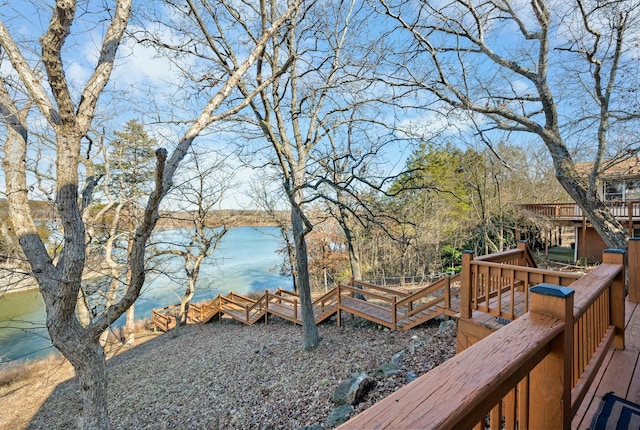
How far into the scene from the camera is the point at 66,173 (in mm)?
3215

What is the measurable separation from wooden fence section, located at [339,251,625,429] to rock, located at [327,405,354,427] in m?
2.58

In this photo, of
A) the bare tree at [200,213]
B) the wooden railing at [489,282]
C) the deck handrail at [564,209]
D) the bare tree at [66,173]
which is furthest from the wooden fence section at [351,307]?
the deck handrail at [564,209]

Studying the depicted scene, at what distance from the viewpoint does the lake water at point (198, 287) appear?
1100 centimetres

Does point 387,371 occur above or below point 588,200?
below

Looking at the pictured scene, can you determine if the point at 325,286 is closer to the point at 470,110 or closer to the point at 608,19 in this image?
the point at 470,110

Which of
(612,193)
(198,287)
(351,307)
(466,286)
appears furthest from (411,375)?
(612,193)

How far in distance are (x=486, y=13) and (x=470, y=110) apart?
2.48 metres

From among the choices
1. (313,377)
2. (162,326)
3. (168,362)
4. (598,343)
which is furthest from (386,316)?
(162,326)

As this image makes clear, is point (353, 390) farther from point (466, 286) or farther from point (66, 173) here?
point (66, 173)

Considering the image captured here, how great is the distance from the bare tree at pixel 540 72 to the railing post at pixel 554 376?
19.3 ft

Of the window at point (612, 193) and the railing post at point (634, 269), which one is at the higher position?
the window at point (612, 193)

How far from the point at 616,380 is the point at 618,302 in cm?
72

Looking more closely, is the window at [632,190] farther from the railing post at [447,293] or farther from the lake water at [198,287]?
the lake water at [198,287]

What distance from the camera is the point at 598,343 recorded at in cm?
209
